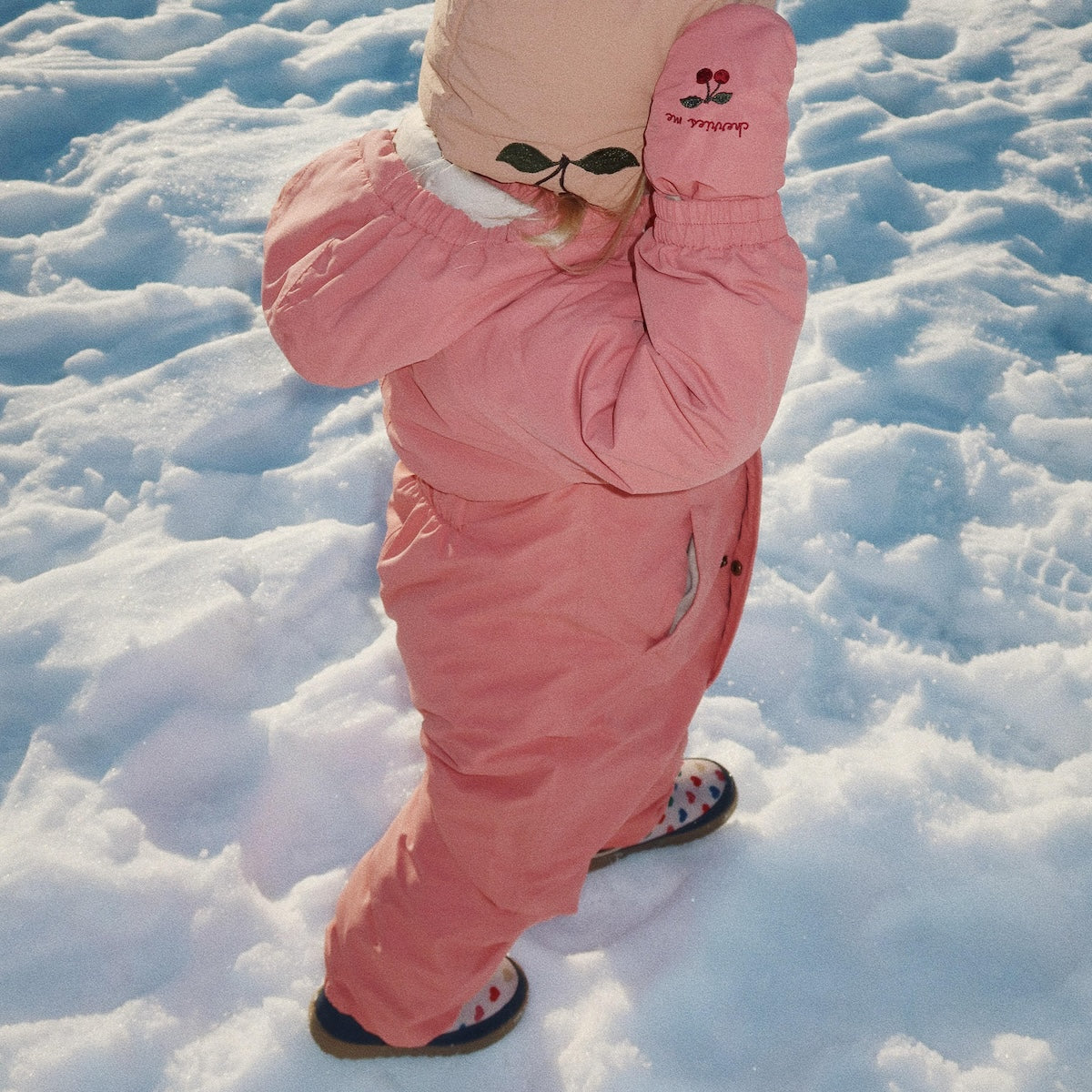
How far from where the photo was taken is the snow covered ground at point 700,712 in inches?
45.4

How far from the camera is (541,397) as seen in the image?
0.77 m

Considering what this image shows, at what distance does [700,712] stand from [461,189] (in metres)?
0.98

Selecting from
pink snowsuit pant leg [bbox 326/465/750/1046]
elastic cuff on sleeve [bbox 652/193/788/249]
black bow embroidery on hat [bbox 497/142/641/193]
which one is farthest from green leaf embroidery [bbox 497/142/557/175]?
pink snowsuit pant leg [bbox 326/465/750/1046]

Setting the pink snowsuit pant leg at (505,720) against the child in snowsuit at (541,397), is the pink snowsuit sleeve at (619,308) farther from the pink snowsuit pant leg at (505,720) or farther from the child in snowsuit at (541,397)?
the pink snowsuit pant leg at (505,720)

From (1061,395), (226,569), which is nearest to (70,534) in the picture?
(226,569)

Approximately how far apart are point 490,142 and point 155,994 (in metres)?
1.09

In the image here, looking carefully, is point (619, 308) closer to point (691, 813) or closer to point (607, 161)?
point (607, 161)

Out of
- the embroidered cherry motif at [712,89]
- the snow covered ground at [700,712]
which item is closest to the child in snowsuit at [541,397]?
the embroidered cherry motif at [712,89]

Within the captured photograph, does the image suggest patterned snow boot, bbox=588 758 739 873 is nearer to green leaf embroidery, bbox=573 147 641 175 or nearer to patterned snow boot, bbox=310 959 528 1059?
patterned snow boot, bbox=310 959 528 1059

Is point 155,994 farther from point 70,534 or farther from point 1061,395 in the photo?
point 1061,395

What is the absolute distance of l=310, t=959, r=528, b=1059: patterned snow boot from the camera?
1.10 m

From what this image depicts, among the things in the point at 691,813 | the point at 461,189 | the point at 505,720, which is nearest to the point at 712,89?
the point at 461,189

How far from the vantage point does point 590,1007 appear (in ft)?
3.90

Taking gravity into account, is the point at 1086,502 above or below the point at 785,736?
above
